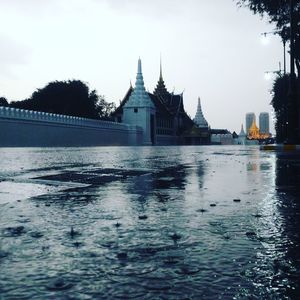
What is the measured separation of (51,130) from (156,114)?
45.8 m

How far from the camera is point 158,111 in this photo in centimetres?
9244

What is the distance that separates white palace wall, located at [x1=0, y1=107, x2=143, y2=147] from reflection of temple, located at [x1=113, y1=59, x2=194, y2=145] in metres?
10.8

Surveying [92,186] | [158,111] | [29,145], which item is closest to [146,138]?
[158,111]

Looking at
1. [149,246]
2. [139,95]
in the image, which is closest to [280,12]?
[149,246]

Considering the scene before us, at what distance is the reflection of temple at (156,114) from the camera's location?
78438 mm

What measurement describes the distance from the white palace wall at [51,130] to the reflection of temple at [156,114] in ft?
35.6

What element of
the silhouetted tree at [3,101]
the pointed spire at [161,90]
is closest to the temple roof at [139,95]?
the silhouetted tree at [3,101]

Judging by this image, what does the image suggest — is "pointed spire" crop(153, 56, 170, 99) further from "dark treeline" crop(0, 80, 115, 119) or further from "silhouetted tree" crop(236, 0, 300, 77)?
"silhouetted tree" crop(236, 0, 300, 77)

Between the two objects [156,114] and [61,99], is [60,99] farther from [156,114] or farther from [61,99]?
[156,114]

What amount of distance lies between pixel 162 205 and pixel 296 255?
65.9 inches

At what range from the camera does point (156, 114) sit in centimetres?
9062

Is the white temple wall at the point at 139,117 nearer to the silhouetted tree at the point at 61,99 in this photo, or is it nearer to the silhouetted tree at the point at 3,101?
the silhouetted tree at the point at 61,99

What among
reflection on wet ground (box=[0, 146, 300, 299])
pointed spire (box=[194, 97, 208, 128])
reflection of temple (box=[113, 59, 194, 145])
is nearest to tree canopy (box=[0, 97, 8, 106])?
reflection of temple (box=[113, 59, 194, 145])

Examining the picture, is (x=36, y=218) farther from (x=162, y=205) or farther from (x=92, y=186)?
(x=92, y=186)
